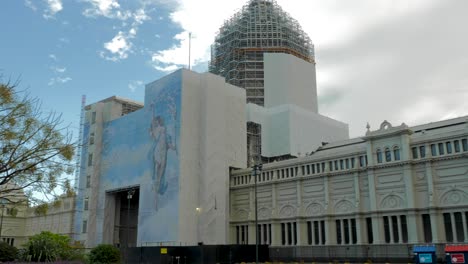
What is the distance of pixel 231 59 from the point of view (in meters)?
91.9

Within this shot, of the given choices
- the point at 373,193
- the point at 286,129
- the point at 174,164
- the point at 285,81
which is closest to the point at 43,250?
the point at 174,164

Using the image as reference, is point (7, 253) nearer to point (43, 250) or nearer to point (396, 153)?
point (43, 250)

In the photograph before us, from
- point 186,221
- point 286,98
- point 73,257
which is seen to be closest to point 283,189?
point 186,221

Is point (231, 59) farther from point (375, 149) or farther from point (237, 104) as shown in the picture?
point (375, 149)

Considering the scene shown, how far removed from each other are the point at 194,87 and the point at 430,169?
35877 mm

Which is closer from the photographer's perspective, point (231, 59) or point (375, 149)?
point (375, 149)

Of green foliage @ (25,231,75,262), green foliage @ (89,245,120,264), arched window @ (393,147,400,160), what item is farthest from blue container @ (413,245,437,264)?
green foliage @ (25,231,75,262)

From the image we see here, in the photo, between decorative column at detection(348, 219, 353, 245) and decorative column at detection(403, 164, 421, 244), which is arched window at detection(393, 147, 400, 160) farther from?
decorative column at detection(348, 219, 353, 245)

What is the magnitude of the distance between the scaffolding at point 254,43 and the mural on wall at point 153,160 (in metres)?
22.6

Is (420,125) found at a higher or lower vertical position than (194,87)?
lower

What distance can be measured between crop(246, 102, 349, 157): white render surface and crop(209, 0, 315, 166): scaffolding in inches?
→ 349

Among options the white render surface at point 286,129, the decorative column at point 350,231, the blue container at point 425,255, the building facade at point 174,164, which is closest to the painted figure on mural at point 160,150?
the building facade at point 174,164

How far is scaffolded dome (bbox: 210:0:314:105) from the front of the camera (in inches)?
3538

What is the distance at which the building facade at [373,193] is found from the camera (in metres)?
48.0
